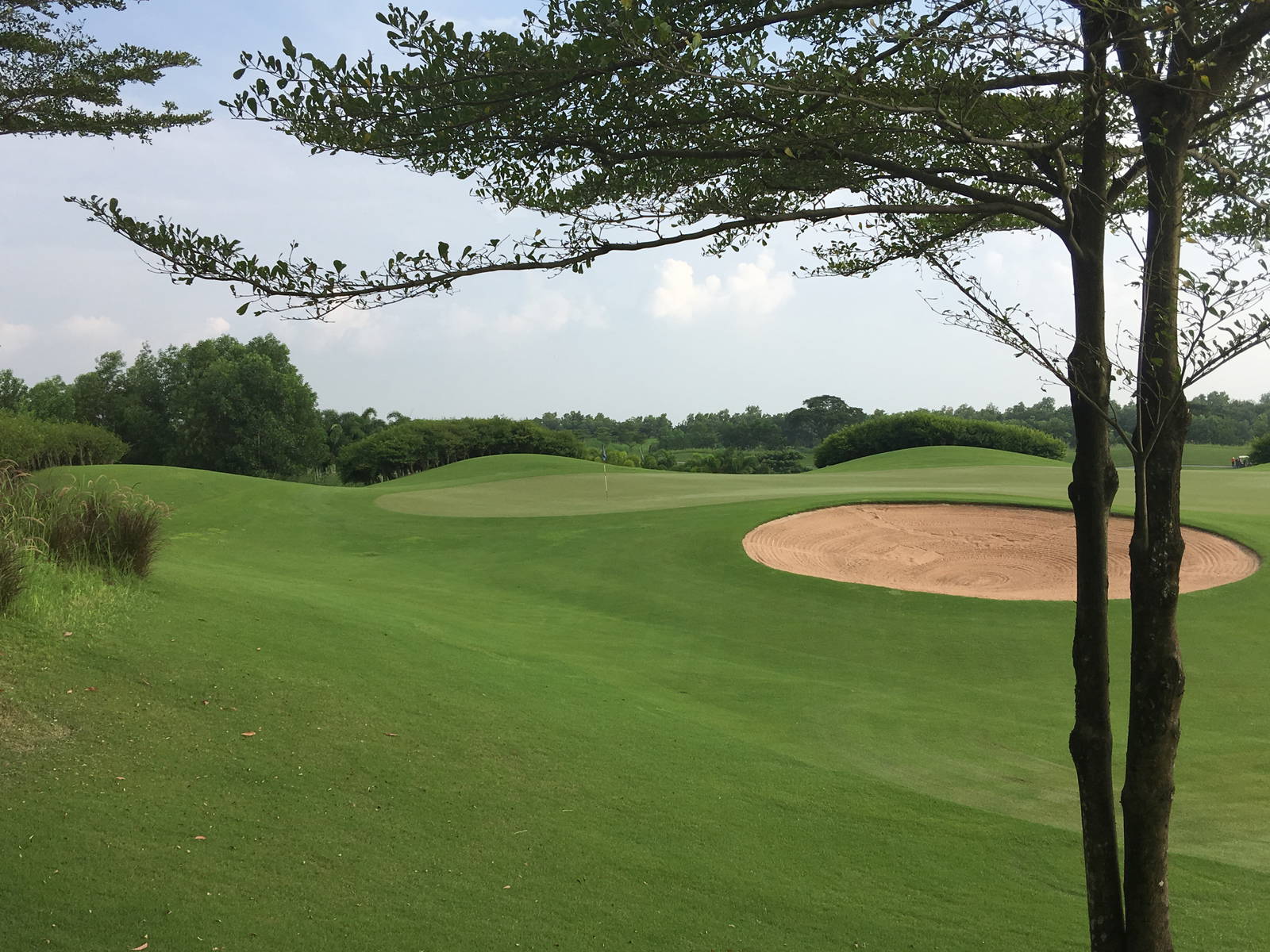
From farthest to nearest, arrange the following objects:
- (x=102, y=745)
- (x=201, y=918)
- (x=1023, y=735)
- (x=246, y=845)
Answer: (x=1023, y=735) < (x=102, y=745) < (x=246, y=845) < (x=201, y=918)

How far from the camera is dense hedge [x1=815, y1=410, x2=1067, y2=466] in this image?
163 feet

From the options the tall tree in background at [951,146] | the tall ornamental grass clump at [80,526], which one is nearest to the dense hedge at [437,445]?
the tall ornamental grass clump at [80,526]

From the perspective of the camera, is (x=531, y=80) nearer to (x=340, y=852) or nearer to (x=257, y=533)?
(x=340, y=852)

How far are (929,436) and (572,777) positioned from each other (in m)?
46.2

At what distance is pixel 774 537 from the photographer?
17.7 metres

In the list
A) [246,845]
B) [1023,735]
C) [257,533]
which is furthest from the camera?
[257,533]

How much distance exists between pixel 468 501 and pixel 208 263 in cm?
2125

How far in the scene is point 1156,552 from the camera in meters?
4.00

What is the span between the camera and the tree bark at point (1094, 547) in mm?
4277

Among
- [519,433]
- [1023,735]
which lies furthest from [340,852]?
[519,433]

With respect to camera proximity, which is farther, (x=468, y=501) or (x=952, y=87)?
(x=468, y=501)

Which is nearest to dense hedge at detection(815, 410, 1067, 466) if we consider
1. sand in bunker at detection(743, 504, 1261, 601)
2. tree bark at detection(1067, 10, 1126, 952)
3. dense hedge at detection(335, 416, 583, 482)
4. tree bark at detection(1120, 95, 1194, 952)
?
dense hedge at detection(335, 416, 583, 482)

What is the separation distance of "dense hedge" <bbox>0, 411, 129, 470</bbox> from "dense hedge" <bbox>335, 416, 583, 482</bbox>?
35.2ft

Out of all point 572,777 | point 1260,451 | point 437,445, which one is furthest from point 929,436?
point 572,777
